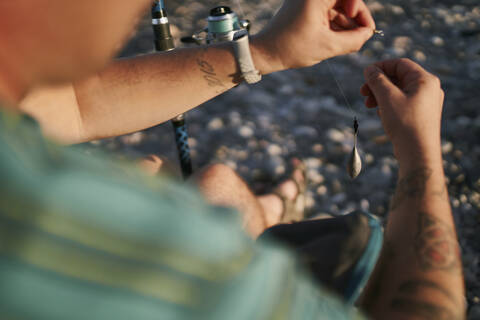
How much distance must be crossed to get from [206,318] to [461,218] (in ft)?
4.39

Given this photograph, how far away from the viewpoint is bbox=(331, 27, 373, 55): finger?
39.1 inches

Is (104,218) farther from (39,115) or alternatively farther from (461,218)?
(461,218)

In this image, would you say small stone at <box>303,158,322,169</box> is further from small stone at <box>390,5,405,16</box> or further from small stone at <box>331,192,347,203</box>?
small stone at <box>390,5,405,16</box>

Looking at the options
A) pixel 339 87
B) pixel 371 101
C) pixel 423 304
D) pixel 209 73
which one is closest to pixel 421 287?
pixel 423 304

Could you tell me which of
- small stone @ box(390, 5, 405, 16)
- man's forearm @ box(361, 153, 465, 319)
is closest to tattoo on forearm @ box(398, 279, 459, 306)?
man's forearm @ box(361, 153, 465, 319)

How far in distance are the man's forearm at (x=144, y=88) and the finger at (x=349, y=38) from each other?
0.63 ft

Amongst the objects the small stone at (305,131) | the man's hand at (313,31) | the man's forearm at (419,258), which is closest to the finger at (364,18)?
the man's hand at (313,31)

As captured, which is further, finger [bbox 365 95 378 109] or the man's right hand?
finger [bbox 365 95 378 109]

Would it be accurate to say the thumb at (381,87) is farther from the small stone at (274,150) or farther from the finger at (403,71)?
the small stone at (274,150)

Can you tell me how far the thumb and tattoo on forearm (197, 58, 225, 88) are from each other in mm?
→ 393

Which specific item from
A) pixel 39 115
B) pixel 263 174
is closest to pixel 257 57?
pixel 39 115

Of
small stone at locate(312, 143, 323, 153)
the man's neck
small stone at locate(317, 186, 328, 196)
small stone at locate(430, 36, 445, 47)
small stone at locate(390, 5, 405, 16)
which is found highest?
the man's neck

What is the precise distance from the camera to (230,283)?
1.17 ft

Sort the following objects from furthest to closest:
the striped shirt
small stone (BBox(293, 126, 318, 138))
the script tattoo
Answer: small stone (BBox(293, 126, 318, 138)) → the script tattoo → the striped shirt
